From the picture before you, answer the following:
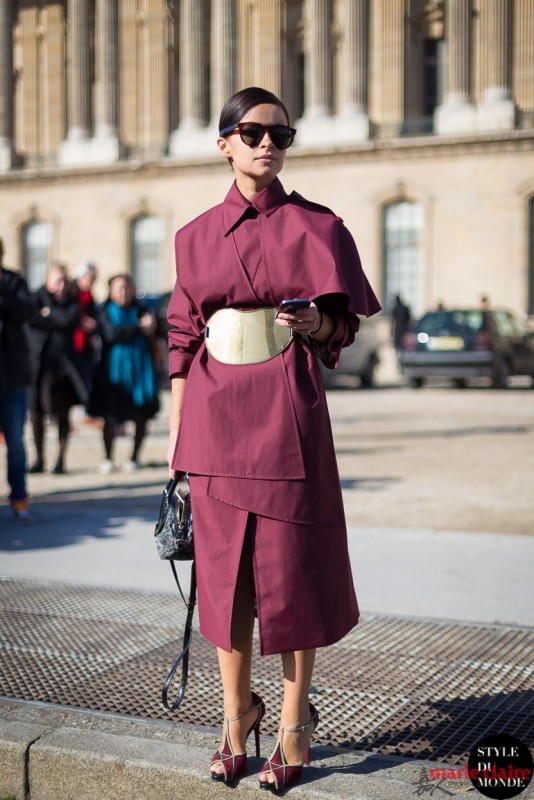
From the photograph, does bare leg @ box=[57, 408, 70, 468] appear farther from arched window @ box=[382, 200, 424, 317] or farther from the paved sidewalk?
arched window @ box=[382, 200, 424, 317]

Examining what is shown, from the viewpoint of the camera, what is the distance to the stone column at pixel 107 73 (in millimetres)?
41719

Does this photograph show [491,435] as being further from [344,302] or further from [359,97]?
[359,97]

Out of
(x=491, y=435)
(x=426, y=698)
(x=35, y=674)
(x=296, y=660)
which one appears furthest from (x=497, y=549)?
(x=491, y=435)

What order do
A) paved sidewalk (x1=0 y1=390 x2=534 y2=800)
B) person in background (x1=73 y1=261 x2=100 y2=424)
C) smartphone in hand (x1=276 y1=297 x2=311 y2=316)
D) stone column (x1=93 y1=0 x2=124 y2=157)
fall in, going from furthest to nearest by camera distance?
stone column (x1=93 y1=0 x2=124 y2=157), person in background (x1=73 y1=261 x2=100 y2=424), paved sidewalk (x1=0 y1=390 x2=534 y2=800), smartphone in hand (x1=276 y1=297 x2=311 y2=316)

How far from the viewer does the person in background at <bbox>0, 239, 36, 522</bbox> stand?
7.77 metres

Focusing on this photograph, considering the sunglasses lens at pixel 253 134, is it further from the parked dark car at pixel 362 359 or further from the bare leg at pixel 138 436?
the parked dark car at pixel 362 359

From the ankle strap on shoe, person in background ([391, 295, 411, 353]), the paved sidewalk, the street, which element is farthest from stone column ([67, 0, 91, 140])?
the ankle strap on shoe

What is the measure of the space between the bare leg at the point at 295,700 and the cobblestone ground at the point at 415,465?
441 centimetres

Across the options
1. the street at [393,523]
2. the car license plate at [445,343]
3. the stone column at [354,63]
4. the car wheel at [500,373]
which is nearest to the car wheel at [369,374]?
the car license plate at [445,343]

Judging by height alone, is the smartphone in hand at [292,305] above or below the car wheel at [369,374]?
above

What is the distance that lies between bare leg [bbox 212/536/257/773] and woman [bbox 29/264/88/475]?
25.1 feet

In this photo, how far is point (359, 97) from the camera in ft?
123


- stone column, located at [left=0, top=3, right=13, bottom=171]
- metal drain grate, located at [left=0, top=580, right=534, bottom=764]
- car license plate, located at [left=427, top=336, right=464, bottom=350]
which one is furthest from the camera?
stone column, located at [left=0, top=3, right=13, bottom=171]

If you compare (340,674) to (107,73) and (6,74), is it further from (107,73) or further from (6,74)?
(6,74)
